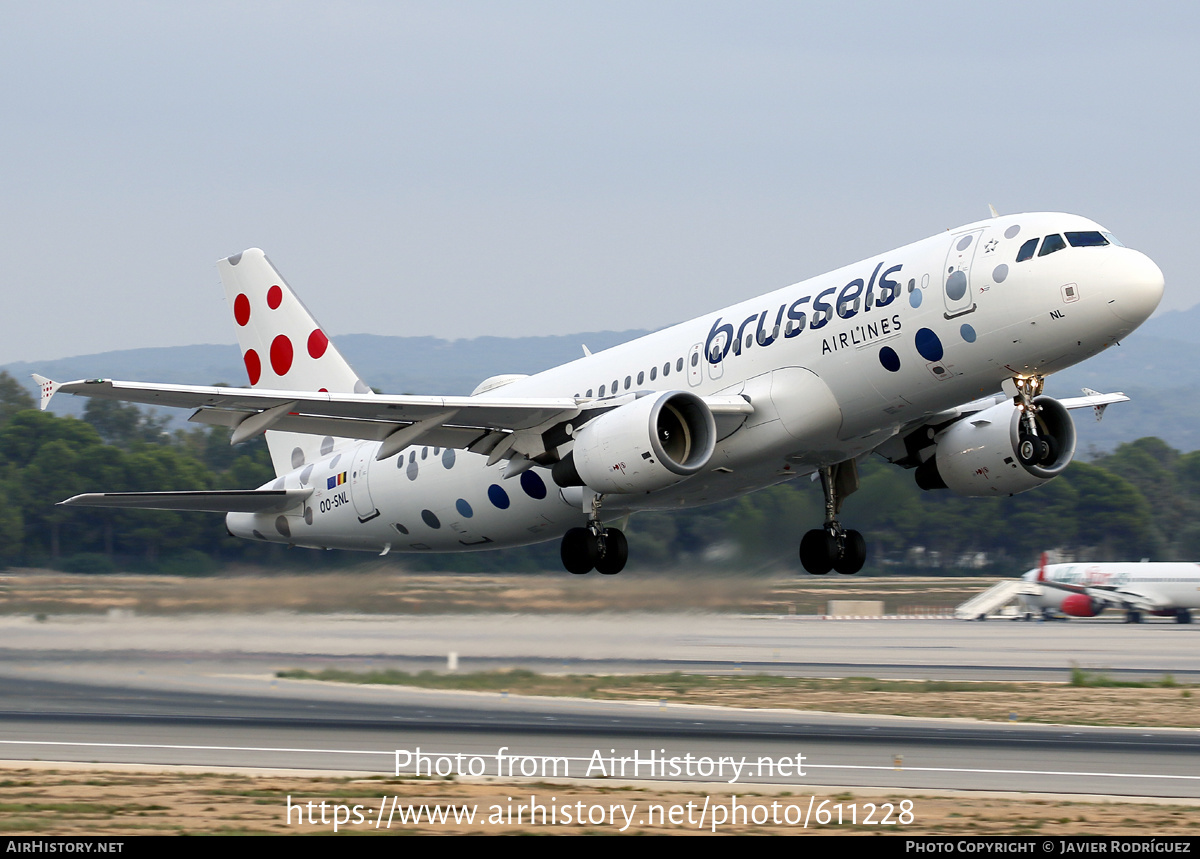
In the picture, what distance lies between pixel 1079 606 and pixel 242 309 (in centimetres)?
4577

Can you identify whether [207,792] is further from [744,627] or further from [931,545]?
[931,545]

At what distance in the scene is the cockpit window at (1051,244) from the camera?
24719mm

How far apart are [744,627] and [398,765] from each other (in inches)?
1459

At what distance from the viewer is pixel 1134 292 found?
2406 cm

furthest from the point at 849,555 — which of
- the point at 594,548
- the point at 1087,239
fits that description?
the point at 1087,239

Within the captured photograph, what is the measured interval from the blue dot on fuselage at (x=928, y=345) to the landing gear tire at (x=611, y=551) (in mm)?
7602

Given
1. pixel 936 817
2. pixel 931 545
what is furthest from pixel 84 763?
pixel 931 545

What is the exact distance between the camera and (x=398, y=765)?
24.0 metres

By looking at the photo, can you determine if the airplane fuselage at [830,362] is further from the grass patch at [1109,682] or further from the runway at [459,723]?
the grass patch at [1109,682]

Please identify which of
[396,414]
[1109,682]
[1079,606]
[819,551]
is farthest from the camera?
[1079,606]

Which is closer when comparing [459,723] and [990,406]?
[459,723]

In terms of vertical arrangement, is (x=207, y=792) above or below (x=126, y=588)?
below

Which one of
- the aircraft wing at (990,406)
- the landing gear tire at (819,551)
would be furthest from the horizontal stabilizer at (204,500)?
the aircraft wing at (990,406)

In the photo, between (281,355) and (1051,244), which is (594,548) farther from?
(281,355)
